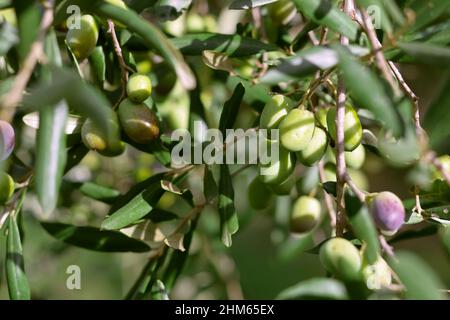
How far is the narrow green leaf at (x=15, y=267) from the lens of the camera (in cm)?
88

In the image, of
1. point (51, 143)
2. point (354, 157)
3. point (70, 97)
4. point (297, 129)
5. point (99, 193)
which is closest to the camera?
point (70, 97)

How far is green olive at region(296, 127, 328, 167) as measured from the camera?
801mm

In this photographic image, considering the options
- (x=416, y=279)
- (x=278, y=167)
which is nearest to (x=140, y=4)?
(x=278, y=167)

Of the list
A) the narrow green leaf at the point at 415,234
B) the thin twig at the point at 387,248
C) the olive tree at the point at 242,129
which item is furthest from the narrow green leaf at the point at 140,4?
the narrow green leaf at the point at 415,234

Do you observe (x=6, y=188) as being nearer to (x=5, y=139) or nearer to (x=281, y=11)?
(x=5, y=139)

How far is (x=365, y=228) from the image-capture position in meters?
0.69

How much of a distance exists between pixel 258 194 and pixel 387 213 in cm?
41

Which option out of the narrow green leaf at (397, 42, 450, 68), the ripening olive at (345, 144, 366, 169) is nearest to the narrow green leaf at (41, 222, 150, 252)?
the ripening olive at (345, 144, 366, 169)

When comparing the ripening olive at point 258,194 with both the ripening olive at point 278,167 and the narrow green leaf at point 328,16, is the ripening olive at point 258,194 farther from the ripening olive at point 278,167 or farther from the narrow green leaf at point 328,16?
the narrow green leaf at point 328,16

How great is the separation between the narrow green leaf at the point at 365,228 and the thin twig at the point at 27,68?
35 centimetres

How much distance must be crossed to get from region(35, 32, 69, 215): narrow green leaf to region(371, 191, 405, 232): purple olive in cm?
33

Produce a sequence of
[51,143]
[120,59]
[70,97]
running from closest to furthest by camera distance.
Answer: [70,97] → [51,143] → [120,59]
